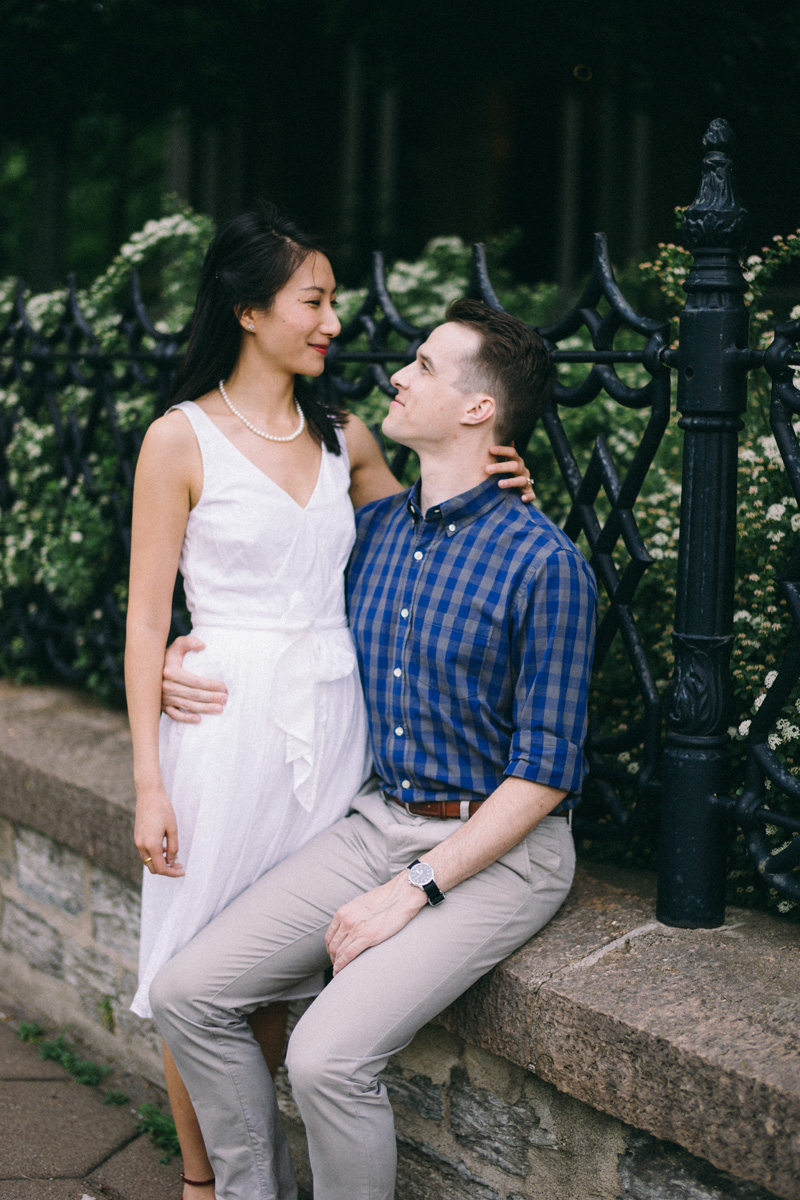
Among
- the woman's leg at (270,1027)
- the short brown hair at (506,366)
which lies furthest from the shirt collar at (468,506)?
the woman's leg at (270,1027)

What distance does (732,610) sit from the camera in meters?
2.05

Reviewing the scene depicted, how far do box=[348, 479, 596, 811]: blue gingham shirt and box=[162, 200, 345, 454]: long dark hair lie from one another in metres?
0.44

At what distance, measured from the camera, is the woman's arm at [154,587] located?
2180 millimetres

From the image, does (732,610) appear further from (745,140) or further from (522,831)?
(745,140)

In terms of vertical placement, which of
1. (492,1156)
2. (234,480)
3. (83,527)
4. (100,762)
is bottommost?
(492,1156)

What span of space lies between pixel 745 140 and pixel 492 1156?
250 inches

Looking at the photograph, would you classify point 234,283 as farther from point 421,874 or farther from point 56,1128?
point 56,1128

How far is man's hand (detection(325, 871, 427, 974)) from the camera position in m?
1.93

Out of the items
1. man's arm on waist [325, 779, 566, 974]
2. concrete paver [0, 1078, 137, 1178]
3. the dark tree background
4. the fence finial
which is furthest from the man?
the dark tree background

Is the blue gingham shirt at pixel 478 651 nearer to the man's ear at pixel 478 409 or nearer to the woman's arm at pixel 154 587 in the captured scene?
the man's ear at pixel 478 409

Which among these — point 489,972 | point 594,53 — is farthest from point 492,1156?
point 594,53

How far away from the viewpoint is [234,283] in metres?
2.27

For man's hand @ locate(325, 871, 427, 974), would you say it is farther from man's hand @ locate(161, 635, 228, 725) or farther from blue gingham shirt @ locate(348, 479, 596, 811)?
man's hand @ locate(161, 635, 228, 725)

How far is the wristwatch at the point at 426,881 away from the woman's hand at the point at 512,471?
71 cm
